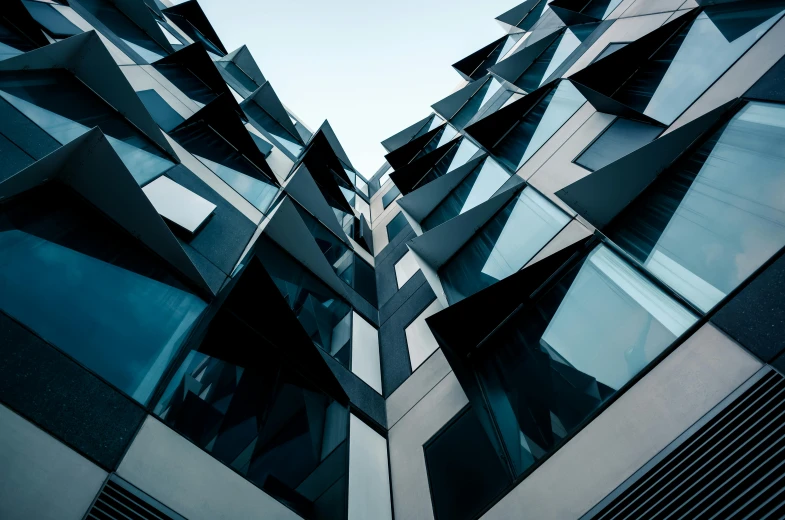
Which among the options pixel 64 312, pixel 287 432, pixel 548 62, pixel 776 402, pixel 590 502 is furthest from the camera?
pixel 548 62

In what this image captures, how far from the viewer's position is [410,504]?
19.3ft

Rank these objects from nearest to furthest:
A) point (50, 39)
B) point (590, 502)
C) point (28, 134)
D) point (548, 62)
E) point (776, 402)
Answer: point (776, 402), point (590, 502), point (28, 134), point (50, 39), point (548, 62)

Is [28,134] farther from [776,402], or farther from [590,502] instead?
[776,402]

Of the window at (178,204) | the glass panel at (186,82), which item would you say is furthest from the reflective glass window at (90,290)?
the glass panel at (186,82)

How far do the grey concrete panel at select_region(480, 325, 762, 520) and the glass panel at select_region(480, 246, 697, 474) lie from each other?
0.67ft

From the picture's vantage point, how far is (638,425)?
3.86 m

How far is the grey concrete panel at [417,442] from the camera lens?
585 cm

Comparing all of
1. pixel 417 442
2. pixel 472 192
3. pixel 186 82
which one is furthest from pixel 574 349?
pixel 186 82

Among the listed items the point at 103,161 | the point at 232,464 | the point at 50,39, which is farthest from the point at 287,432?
the point at 50,39

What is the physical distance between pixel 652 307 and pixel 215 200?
7.78m

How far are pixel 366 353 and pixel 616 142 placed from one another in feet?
22.2

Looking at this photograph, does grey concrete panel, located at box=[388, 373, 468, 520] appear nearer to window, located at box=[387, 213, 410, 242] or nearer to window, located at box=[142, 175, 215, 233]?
window, located at box=[142, 175, 215, 233]

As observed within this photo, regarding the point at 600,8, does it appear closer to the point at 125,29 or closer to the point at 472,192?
the point at 472,192

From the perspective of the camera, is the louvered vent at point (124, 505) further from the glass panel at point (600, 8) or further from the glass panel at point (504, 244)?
the glass panel at point (600, 8)
